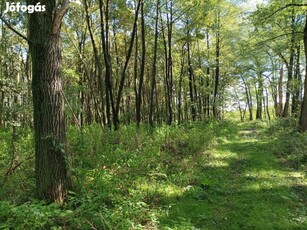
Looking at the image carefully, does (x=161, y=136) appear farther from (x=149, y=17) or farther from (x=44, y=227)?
(x=149, y=17)

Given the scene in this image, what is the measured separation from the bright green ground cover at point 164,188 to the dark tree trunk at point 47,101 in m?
0.33

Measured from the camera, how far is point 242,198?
17.8ft

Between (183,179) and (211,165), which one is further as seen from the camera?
(211,165)

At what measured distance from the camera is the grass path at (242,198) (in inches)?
172

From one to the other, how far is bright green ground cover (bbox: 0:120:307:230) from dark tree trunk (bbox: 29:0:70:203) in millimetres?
333

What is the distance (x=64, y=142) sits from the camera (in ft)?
14.1

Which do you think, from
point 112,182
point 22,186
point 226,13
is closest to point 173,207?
point 112,182

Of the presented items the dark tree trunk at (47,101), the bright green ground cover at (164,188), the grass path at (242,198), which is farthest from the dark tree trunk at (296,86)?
the dark tree trunk at (47,101)

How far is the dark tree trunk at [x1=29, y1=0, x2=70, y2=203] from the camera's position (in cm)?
407

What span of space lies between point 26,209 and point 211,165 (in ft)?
18.1

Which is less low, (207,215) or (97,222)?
(97,222)

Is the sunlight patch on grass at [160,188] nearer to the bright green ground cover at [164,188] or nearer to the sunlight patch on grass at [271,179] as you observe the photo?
the bright green ground cover at [164,188]

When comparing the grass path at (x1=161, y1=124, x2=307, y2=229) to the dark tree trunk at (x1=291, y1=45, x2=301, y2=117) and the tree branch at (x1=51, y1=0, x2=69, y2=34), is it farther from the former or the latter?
the dark tree trunk at (x1=291, y1=45, x2=301, y2=117)

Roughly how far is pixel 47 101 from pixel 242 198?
438 cm
